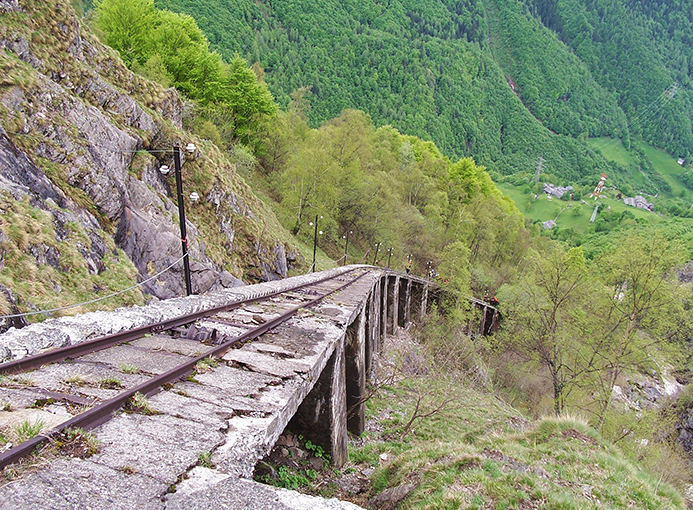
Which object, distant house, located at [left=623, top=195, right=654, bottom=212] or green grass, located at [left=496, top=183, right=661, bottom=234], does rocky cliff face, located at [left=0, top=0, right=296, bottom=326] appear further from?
distant house, located at [left=623, top=195, right=654, bottom=212]

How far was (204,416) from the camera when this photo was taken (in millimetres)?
3055

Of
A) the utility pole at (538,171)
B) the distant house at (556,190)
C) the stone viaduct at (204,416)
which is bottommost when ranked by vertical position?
the stone viaduct at (204,416)

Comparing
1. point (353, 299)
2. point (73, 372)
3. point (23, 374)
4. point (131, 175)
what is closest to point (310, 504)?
point (73, 372)

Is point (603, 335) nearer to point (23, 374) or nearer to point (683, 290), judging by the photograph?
point (683, 290)

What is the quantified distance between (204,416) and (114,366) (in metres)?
1.33

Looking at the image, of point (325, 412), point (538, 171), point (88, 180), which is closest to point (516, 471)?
point (325, 412)

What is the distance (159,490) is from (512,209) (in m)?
89.8

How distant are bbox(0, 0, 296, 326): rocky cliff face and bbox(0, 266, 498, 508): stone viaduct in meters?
4.43

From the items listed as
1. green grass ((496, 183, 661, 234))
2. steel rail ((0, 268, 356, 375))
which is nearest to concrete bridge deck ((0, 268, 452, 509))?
steel rail ((0, 268, 356, 375))

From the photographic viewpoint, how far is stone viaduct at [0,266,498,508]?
2.06 metres

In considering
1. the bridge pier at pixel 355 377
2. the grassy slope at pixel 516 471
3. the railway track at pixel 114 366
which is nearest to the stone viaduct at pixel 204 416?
the railway track at pixel 114 366

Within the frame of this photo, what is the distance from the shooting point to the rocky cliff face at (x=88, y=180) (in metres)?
9.32

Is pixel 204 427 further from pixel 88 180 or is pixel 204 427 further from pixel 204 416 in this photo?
pixel 88 180

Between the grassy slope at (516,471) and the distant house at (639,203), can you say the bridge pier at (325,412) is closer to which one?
the grassy slope at (516,471)
